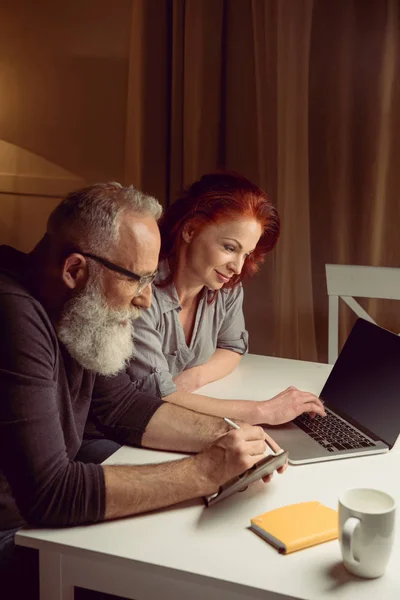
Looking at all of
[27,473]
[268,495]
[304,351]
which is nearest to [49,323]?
[27,473]

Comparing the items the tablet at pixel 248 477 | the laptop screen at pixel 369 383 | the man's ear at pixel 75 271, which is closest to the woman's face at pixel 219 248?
the laptop screen at pixel 369 383

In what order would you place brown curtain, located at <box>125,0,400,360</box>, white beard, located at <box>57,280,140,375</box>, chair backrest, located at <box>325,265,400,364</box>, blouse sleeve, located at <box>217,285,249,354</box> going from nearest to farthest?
white beard, located at <box>57,280,140,375</box>
blouse sleeve, located at <box>217,285,249,354</box>
chair backrest, located at <box>325,265,400,364</box>
brown curtain, located at <box>125,0,400,360</box>

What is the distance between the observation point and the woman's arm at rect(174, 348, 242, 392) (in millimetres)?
1666

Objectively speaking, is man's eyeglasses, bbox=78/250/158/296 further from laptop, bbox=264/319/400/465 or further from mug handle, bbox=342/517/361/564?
mug handle, bbox=342/517/361/564

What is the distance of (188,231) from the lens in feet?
5.89

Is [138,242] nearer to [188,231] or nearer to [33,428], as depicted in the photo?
[33,428]

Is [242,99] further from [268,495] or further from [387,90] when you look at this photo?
[268,495]

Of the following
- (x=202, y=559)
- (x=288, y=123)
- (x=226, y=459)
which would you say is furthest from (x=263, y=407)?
(x=288, y=123)

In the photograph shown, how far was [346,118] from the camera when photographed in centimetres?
264

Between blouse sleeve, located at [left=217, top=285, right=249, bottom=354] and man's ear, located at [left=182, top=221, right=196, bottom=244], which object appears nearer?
man's ear, located at [left=182, top=221, right=196, bottom=244]

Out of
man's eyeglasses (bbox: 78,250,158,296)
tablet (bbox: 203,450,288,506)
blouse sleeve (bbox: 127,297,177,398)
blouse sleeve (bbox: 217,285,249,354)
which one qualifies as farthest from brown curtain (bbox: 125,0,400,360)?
tablet (bbox: 203,450,288,506)

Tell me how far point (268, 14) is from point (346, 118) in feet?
1.64

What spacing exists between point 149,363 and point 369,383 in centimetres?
50

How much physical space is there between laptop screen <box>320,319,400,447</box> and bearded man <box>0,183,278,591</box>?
0.26m
